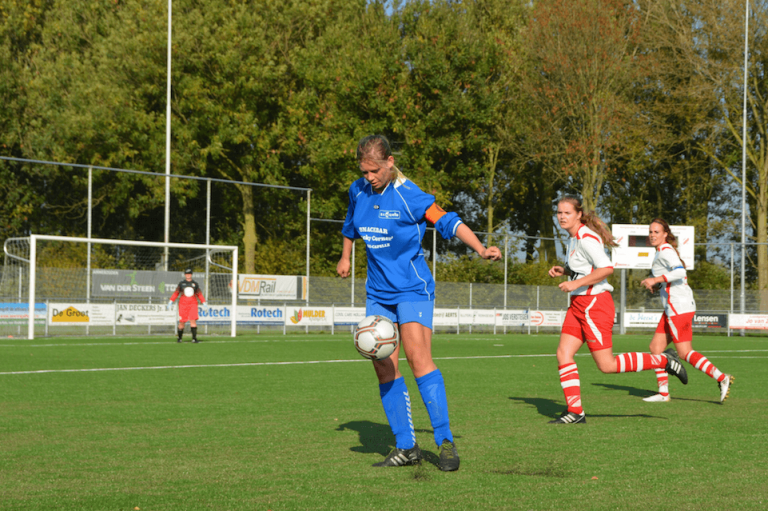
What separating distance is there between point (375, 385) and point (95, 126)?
89.6 ft

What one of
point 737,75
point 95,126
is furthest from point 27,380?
point 737,75

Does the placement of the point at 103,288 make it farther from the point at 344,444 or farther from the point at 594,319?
the point at 344,444

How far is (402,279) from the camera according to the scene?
16.9ft

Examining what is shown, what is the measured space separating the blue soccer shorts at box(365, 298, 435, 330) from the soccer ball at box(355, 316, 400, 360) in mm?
109

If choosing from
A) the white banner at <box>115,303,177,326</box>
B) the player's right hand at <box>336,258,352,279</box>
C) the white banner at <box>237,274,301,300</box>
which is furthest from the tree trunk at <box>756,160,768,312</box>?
the player's right hand at <box>336,258,352,279</box>

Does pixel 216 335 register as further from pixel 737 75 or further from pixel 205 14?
pixel 737 75

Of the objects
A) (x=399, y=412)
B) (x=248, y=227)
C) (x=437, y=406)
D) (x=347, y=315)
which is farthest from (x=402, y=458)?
(x=248, y=227)

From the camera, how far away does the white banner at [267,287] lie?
26.9m

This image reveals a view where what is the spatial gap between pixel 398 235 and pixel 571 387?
9.79 ft

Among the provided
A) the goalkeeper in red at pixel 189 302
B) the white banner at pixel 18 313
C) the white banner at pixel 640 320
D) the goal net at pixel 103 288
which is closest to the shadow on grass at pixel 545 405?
the goalkeeper in red at pixel 189 302

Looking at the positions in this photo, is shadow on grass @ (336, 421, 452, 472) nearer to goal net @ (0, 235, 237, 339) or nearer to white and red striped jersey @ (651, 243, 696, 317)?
white and red striped jersey @ (651, 243, 696, 317)

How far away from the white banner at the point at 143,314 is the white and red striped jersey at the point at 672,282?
1780 centimetres

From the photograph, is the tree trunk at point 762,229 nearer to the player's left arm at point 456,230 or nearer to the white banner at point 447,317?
the white banner at point 447,317

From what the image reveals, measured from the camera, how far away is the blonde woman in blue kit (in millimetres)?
5082
